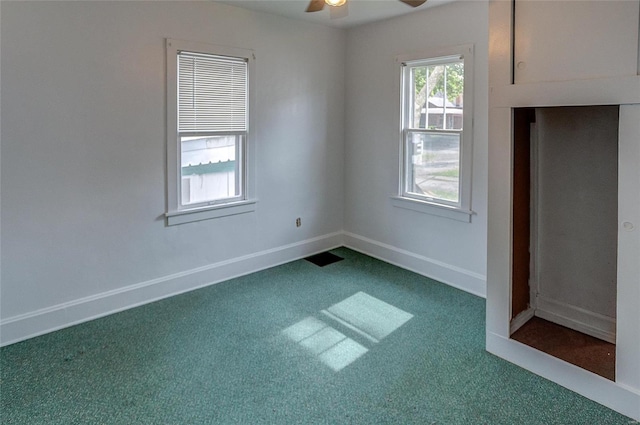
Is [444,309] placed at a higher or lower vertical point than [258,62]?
lower

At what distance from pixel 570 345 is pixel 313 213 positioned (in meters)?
2.80

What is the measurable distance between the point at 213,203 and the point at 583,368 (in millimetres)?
3043

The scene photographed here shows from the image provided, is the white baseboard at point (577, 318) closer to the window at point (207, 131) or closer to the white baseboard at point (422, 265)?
the white baseboard at point (422, 265)

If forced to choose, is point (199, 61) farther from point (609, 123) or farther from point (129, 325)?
point (609, 123)

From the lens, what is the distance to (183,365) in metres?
2.60

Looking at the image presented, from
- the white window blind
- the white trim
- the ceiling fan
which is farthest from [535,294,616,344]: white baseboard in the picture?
the white window blind

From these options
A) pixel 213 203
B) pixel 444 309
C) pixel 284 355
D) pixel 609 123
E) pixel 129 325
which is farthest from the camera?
pixel 213 203

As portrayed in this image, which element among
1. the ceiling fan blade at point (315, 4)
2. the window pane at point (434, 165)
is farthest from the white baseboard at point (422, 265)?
the ceiling fan blade at point (315, 4)

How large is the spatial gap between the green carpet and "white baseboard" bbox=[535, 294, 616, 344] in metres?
0.44

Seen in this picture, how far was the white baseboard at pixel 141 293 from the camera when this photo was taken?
115 inches

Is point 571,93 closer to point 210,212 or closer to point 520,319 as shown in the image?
point 520,319

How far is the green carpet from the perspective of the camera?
2.17 meters

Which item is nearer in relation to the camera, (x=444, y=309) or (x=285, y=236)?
(x=444, y=309)

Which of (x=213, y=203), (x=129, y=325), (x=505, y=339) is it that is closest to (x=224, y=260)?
(x=213, y=203)
